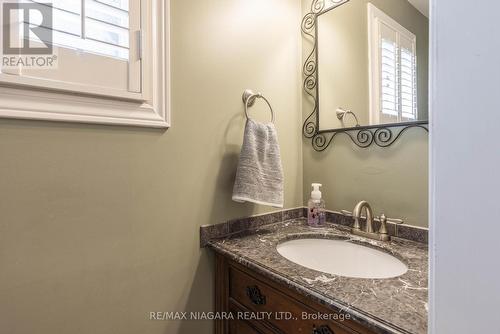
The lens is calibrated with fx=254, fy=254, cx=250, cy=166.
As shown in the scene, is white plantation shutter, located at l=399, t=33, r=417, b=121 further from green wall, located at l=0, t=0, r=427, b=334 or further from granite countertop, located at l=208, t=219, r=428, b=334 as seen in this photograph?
granite countertop, located at l=208, t=219, r=428, b=334

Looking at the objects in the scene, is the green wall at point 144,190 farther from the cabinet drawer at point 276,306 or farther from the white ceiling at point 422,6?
the white ceiling at point 422,6

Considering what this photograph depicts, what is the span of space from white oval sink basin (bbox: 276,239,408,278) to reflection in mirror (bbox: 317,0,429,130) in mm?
522

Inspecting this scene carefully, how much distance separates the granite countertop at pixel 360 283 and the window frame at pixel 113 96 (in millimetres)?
545

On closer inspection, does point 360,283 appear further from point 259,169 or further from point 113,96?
point 113,96

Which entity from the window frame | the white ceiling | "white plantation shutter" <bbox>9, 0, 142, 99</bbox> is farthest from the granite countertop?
the white ceiling

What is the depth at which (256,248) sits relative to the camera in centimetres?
91

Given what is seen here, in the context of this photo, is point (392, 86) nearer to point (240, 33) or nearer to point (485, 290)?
point (240, 33)

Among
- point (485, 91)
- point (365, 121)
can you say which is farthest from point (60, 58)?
point (365, 121)

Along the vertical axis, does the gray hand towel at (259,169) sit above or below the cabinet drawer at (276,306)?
above

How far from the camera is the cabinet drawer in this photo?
638 millimetres

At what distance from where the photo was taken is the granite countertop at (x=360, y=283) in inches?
20.1

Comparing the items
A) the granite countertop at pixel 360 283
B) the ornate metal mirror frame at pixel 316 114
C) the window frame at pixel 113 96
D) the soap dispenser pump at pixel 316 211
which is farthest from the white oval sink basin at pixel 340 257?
the window frame at pixel 113 96

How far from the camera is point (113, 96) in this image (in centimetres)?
78

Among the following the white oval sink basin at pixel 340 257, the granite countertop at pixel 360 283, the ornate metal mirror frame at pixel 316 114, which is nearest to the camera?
the granite countertop at pixel 360 283
